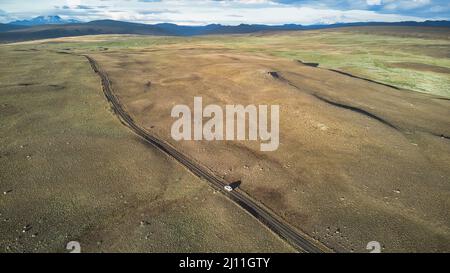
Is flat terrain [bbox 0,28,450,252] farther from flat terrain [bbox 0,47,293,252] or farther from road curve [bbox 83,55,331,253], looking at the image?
road curve [bbox 83,55,331,253]

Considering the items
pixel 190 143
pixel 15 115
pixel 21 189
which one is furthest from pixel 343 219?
pixel 15 115

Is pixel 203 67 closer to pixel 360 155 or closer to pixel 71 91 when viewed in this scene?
pixel 71 91

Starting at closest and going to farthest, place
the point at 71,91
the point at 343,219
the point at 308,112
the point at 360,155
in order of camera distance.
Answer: the point at 343,219 < the point at 360,155 < the point at 308,112 < the point at 71,91

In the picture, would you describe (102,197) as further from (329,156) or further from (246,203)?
(329,156)

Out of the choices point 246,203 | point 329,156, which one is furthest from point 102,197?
point 329,156

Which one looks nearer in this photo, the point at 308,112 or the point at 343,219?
the point at 343,219

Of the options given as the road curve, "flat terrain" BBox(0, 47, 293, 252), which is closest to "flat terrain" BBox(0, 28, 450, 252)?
"flat terrain" BBox(0, 47, 293, 252)

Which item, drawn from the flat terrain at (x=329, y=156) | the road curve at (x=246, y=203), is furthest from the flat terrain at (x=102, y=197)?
the road curve at (x=246, y=203)
